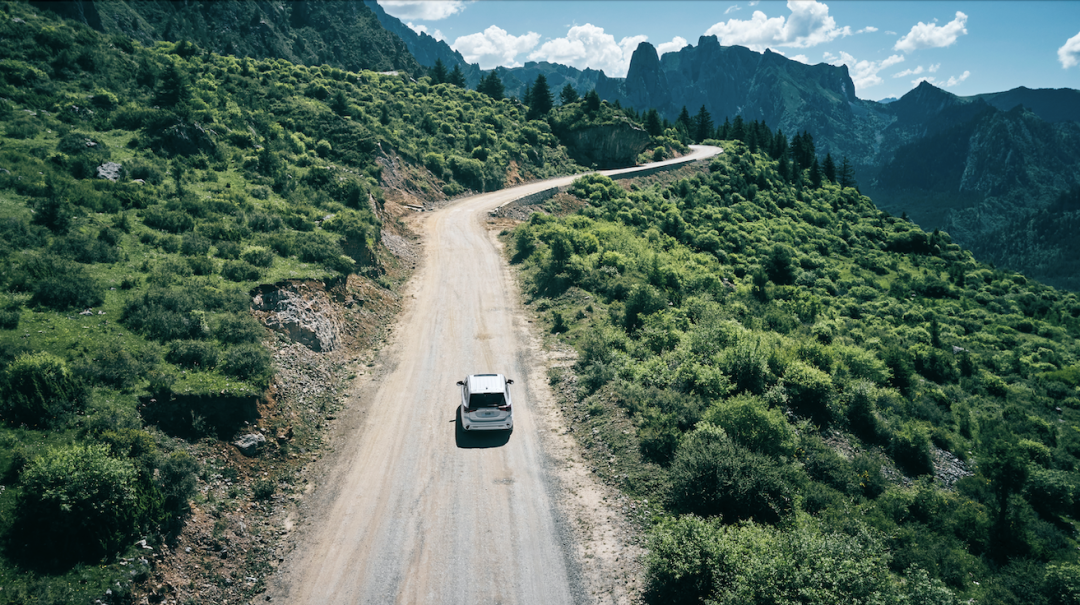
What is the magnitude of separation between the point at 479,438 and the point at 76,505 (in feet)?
36.0

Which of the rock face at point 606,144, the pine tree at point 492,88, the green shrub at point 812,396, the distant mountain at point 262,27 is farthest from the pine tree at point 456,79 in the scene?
the green shrub at point 812,396

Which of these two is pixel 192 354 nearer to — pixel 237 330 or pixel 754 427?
pixel 237 330

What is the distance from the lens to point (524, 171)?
2621 inches

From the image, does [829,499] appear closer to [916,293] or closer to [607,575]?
[607,575]

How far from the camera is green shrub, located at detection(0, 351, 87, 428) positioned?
12.7m

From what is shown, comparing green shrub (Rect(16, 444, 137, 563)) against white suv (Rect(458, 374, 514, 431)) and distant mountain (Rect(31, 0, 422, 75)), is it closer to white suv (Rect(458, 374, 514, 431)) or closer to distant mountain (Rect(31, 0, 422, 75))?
white suv (Rect(458, 374, 514, 431))

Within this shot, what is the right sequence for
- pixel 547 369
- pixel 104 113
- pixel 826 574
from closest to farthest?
pixel 826 574
pixel 547 369
pixel 104 113

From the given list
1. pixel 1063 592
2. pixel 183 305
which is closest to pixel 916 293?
pixel 1063 592

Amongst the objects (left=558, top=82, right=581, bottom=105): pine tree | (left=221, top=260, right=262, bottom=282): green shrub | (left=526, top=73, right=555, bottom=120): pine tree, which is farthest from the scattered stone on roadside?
(left=558, top=82, right=581, bottom=105): pine tree

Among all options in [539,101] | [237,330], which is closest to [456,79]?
[539,101]

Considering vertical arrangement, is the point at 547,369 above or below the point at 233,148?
below

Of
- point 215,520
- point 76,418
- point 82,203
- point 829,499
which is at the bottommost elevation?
point 829,499

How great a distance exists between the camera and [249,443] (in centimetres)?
1583

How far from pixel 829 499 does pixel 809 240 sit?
208 feet
